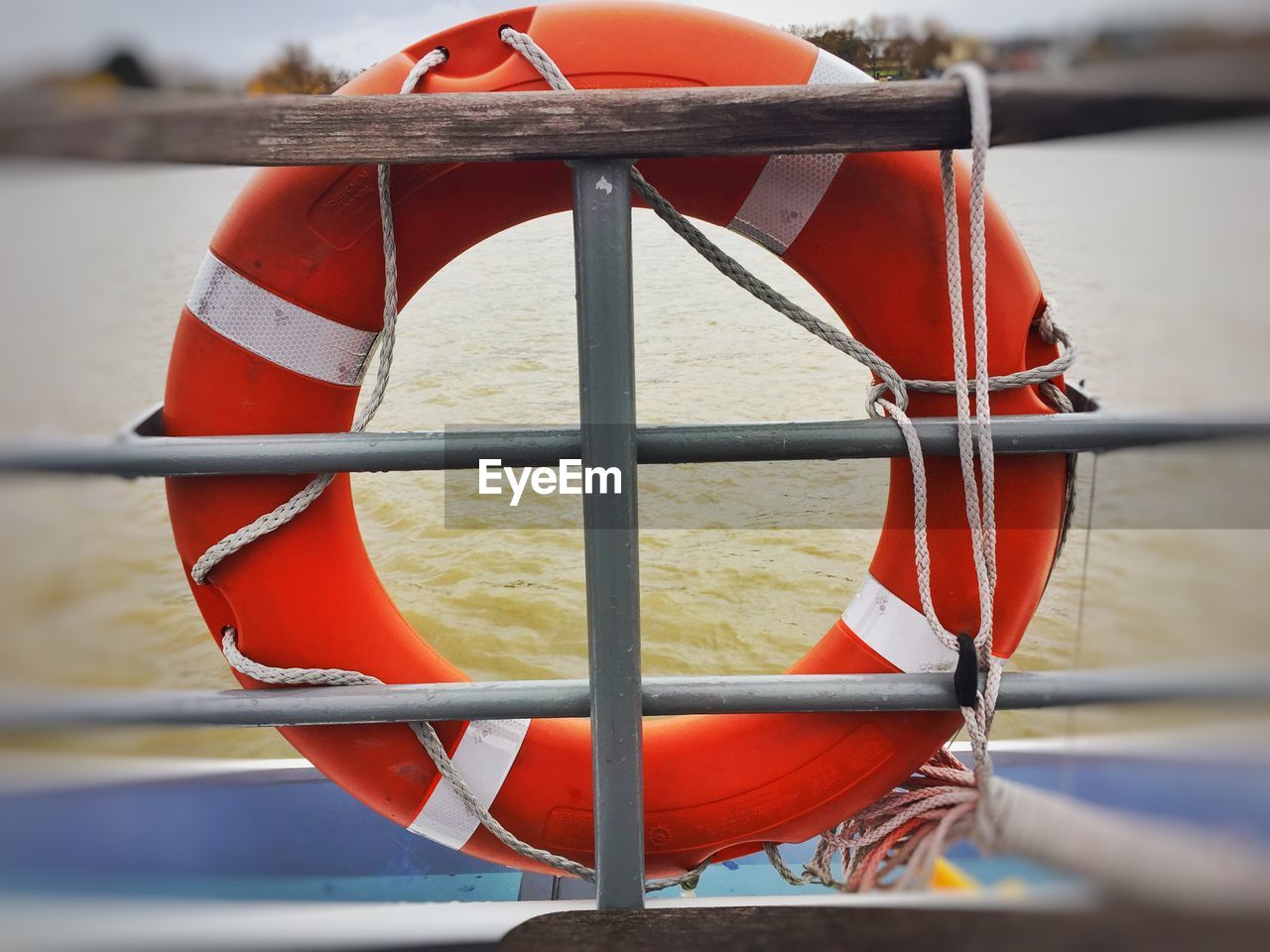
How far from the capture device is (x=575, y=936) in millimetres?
585

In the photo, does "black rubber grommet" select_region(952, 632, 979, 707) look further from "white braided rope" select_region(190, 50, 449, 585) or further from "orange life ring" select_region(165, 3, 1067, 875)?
"white braided rope" select_region(190, 50, 449, 585)

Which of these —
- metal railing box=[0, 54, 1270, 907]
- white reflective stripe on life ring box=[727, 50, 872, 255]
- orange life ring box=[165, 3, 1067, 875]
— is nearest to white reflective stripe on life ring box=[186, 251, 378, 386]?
orange life ring box=[165, 3, 1067, 875]

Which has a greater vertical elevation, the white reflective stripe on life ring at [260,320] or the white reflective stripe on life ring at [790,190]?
the white reflective stripe on life ring at [790,190]

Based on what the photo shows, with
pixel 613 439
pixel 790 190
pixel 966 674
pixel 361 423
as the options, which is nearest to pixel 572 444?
pixel 613 439

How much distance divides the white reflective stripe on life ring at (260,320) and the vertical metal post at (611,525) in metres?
0.34

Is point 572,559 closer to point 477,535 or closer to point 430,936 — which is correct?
point 477,535

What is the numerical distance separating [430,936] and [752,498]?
Result: 11.3ft

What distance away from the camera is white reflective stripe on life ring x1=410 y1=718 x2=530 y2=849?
1122mm

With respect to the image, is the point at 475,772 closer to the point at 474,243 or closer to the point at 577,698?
the point at 577,698

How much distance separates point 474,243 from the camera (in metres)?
1.07

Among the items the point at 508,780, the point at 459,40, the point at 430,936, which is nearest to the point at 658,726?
the point at 508,780

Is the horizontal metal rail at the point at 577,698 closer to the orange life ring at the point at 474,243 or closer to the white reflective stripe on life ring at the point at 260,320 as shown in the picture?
the orange life ring at the point at 474,243

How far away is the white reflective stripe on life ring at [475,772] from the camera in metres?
1.12

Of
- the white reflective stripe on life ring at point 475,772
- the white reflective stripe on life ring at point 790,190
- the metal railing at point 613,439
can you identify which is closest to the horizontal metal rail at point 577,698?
the metal railing at point 613,439
